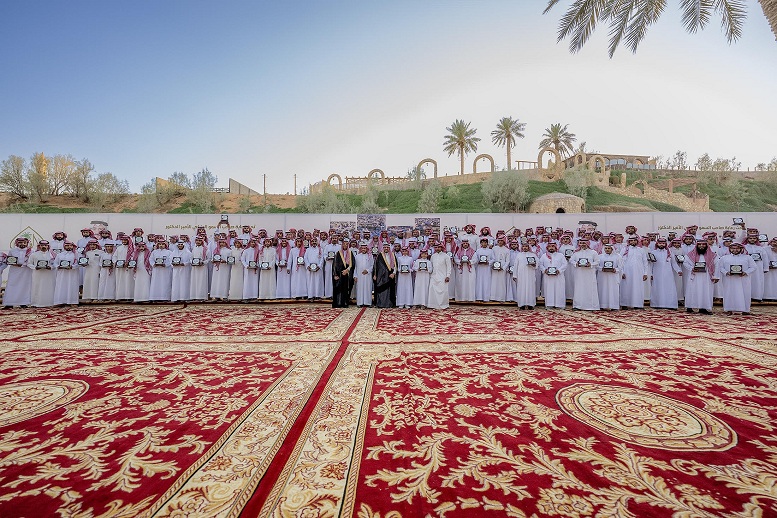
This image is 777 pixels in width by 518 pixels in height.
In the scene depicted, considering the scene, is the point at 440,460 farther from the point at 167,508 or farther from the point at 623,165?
the point at 623,165

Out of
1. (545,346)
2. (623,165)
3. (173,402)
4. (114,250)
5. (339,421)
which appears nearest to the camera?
(339,421)

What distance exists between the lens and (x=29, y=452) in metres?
2.02

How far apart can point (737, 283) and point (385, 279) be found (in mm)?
7473

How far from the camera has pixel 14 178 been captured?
3094 cm

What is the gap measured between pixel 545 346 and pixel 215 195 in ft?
130

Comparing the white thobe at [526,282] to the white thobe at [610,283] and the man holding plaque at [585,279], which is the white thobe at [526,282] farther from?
the white thobe at [610,283]

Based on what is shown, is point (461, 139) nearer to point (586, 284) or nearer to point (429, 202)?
point (429, 202)

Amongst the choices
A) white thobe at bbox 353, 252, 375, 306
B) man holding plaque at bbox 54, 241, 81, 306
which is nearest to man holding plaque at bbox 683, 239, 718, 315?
white thobe at bbox 353, 252, 375, 306

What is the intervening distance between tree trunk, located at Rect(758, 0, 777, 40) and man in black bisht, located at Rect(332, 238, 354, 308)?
313 inches

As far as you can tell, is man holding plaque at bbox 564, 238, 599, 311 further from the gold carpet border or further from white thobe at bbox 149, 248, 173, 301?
white thobe at bbox 149, 248, 173, 301

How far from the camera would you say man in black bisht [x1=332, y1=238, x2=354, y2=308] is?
8.55 meters

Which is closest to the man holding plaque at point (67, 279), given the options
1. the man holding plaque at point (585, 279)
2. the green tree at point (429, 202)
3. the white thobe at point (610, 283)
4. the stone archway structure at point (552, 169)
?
the man holding plaque at point (585, 279)

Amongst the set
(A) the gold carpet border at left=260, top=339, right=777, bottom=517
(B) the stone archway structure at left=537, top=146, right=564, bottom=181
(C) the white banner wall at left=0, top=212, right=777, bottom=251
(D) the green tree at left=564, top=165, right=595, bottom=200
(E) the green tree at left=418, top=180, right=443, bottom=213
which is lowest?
(A) the gold carpet border at left=260, top=339, right=777, bottom=517

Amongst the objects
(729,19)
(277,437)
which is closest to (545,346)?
(277,437)
